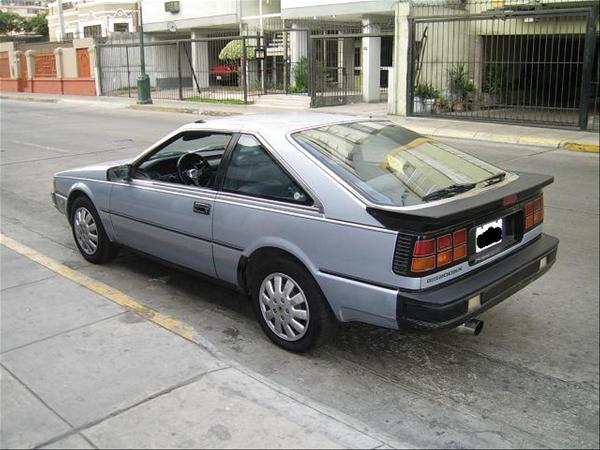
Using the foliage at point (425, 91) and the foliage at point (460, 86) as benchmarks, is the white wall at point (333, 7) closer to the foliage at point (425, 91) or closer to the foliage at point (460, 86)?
the foliage at point (460, 86)

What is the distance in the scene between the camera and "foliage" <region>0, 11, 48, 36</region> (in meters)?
73.9

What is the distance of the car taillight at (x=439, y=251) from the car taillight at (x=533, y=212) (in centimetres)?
80

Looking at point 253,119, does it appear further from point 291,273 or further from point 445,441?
point 445,441

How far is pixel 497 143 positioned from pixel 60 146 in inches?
393

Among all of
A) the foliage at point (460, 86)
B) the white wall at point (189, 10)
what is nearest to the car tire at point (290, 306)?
the foliage at point (460, 86)

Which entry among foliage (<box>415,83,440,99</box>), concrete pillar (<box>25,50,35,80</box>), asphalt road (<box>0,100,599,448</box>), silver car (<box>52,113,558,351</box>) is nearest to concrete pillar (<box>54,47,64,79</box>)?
concrete pillar (<box>25,50,35,80</box>)

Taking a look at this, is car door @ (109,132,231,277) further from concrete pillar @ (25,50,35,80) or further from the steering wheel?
concrete pillar @ (25,50,35,80)

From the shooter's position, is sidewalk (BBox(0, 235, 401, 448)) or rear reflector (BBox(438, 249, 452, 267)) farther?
rear reflector (BBox(438, 249, 452, 267))

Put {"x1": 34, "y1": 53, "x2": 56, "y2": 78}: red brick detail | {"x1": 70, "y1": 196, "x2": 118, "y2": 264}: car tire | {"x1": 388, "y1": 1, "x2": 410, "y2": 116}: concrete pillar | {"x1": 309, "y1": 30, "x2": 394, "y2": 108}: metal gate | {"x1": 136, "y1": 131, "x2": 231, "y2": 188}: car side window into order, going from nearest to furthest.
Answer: {"x1": 136, "y1": 131, "x2": 231, "y2": 188}: car side window
{"x1": 70, "y1": 196, "x2": 118, "y2": 264}: car tire
{"x1": 388, "y1": 1, "x2": 410, "y2": 116}: concrete pillar
{"x1": 309, "y1": 30, "x2": 394, "y2": 108}: metal gate
{"x1": 34, "y1": 53, "x2": 56, "y2": 78}: red brick detail

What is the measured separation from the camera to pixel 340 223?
3703 mm

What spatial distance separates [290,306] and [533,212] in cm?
178

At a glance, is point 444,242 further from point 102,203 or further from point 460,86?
point 460,86

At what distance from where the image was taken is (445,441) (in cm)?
321

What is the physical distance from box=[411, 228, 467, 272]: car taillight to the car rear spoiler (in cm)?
7
